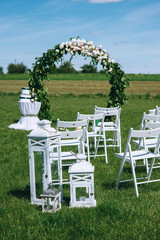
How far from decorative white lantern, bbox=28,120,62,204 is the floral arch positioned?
272 inches

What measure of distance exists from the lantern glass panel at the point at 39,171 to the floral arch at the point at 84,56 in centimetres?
701

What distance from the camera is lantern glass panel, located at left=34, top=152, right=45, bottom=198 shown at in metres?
4.18

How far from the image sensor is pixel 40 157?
13.8 feet

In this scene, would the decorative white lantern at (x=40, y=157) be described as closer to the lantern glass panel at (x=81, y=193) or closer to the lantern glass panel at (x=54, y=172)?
the lantern glass panel at (x=54, y=172)

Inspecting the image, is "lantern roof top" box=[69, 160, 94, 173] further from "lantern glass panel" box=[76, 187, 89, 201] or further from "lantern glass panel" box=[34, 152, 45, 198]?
"lantern glass panel" box=[34, 152, 45, 198]

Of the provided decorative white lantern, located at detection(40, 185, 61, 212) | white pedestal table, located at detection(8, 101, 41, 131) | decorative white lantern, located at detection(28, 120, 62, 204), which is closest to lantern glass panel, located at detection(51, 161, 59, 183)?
decorative white lantern, located at detection(28, 120, 62, 204)

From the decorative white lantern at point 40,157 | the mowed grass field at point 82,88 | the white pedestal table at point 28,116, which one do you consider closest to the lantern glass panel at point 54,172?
the decorative white lantern at point 40,157

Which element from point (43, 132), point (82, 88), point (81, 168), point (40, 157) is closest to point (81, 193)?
point (81, 168)

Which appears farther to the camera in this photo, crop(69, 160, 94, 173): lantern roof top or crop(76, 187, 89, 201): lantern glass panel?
crop(76, 187, 89, 201): lantern glass panel

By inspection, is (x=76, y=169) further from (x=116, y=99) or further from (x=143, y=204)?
Result: (x=116, y=99)

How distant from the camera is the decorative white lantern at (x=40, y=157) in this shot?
13.4ft

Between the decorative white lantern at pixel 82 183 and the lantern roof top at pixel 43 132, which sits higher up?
the lantern roof top at pixel 43 132

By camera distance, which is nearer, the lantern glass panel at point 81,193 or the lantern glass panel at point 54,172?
the lantern glass panel at point 81,193

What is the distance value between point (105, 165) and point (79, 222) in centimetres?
269
